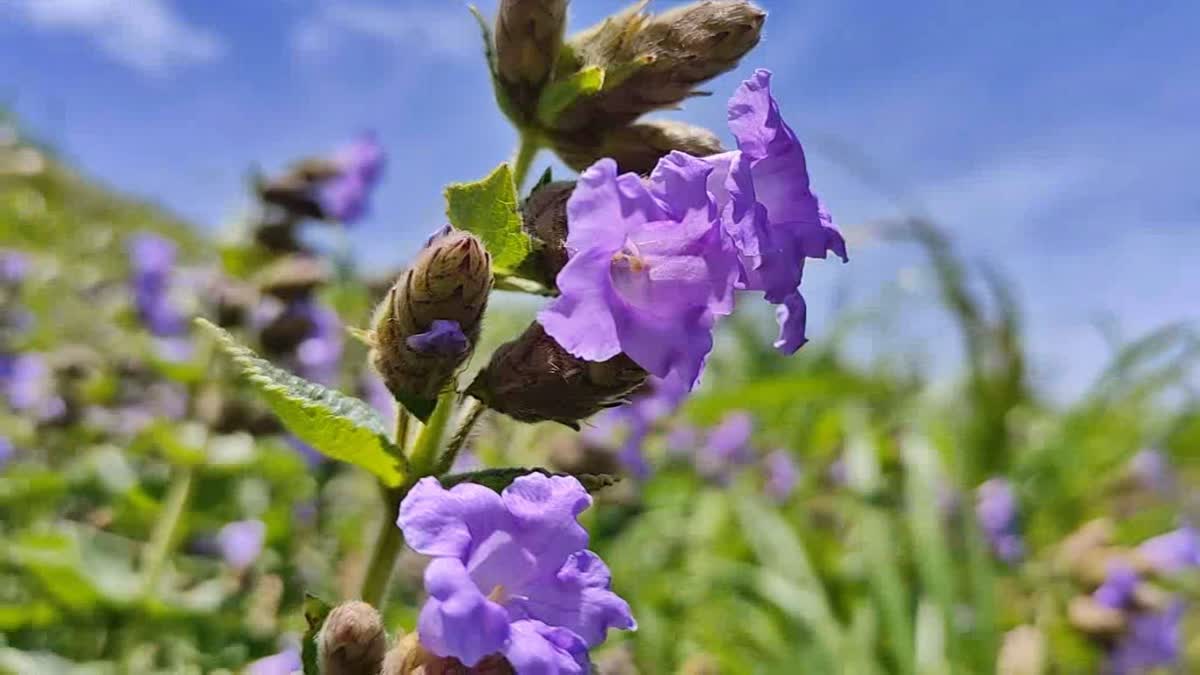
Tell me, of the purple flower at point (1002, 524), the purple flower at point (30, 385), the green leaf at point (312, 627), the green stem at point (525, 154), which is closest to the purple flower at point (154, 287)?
the purple flower at point (30, 385)

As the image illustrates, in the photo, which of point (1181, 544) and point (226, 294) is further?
point (1181, 544)

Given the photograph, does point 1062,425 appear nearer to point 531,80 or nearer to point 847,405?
point 847,405

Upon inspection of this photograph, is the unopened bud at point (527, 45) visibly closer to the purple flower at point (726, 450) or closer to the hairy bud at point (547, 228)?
the hairy bud at point (547, 228)

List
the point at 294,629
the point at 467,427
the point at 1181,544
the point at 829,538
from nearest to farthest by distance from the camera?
the point at 467,427 → the point at 294,629 → the point at 1181,544 → the point at 829,538

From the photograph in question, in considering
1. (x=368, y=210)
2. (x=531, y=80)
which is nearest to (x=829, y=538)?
(x=368, y=210)

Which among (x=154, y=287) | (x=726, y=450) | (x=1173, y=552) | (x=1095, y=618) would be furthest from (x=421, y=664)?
(x=726, y=450)

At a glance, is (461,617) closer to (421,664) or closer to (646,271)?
(421,664)
